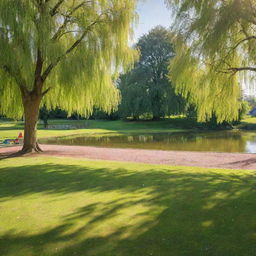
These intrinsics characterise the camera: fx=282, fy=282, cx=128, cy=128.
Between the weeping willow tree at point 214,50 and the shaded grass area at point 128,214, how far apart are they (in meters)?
4.02

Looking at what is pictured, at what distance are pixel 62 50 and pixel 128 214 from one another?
25.2ft

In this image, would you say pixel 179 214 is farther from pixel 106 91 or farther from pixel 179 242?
pixel 106 91

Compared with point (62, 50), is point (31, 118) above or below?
below

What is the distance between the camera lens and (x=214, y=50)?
8.91 m

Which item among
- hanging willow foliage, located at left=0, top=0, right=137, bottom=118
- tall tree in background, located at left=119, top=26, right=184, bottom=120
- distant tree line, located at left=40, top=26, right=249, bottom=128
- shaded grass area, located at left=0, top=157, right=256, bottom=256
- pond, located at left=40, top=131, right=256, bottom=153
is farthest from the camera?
tall tree in background, located at left=119, top=26, right=184, bottom=120

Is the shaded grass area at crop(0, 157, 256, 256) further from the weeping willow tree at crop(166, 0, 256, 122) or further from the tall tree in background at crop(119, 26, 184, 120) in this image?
the tall tree in background at crop(119, 26, 184, 120)

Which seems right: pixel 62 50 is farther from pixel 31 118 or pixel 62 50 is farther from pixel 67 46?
pixel 31 118

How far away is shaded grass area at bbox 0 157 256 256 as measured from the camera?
3586mm

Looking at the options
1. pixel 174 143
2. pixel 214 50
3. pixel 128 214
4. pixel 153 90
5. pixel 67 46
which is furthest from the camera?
pixel 153 90

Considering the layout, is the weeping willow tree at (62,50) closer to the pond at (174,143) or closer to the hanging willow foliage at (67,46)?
the hanging willow foliage at (67,46)

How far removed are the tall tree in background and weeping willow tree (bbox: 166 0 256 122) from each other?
25361 millimetres

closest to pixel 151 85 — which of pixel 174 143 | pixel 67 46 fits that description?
pixel 174 143

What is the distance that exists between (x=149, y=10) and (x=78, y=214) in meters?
9.63

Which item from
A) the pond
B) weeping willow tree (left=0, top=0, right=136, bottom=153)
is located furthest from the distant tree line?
weeping willow tree (left=0, top=0, right=136, bottom=153)
